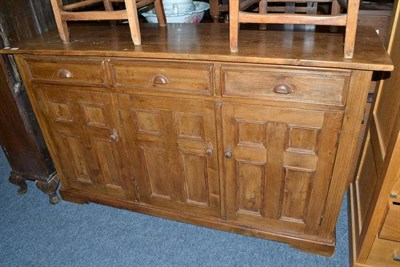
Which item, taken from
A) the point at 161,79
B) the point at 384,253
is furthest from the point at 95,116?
the point at 384,253

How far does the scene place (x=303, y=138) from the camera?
1201 mm

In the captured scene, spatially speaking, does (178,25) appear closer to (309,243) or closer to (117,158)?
(117,158)

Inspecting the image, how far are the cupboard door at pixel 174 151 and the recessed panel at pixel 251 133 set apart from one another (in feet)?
0.37

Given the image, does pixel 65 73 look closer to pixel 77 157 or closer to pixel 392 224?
pixel 77 157

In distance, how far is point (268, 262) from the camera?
149 cm

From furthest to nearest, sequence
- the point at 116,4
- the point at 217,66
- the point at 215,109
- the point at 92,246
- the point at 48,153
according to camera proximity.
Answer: the point at 116,4, the point at 48,153, the point at 92,246, the point at 215,109, the point at 217,66

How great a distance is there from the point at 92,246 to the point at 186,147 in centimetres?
76

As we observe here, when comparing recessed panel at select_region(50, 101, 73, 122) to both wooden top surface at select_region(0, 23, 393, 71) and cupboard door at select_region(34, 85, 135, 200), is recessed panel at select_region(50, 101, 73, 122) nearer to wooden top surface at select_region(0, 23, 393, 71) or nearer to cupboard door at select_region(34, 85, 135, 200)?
cupboard door at select_region(34, 85, 135, 200)

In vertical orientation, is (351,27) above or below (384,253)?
above

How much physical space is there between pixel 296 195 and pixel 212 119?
50 centimetres

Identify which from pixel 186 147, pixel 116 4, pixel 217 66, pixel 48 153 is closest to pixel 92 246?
pixel 48 153

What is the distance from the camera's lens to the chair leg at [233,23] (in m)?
1.06

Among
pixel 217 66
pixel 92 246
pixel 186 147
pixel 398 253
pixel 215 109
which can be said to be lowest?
pixel 92 246

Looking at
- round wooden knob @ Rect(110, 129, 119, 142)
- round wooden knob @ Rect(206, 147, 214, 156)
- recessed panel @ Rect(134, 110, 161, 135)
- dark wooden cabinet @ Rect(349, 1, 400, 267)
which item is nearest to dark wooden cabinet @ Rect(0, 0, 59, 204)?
round wooden knob @ Rect(110, 129, 119, 142)
